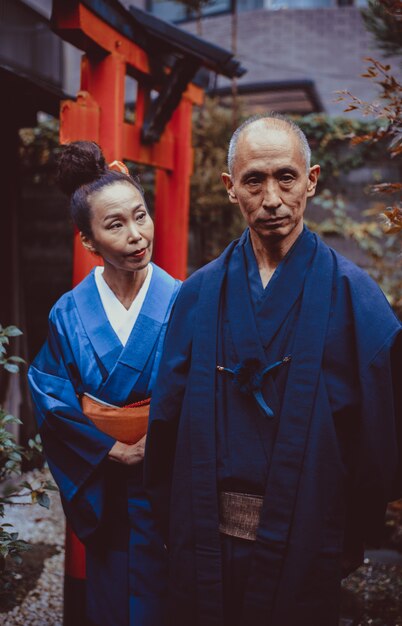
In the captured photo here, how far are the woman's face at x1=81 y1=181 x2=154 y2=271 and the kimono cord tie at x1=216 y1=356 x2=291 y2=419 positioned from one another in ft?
2.86

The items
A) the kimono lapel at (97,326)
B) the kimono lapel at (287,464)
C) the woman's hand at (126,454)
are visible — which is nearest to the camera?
the kimono lapel at (287,464)

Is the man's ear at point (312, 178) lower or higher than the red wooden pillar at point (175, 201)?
lower

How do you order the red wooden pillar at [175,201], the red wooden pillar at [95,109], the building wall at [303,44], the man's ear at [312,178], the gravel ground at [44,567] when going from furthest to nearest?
the building wall at [303,44] < the red wooden pillar at [175,201] < the gravel ground at [44,567] < the red wooden pillar at [95,109] < the man's ear at [312,178]

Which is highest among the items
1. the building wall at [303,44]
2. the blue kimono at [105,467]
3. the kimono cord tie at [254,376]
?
the building wall at [303,44]

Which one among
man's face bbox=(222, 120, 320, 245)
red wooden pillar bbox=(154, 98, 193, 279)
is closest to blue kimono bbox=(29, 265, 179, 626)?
man's face bbox=(222, 120, 320, 245)

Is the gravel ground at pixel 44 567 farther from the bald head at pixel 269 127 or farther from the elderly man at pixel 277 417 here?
the bald head at pixel 269 127

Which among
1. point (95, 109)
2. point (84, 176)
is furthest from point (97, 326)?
point (95, 109)

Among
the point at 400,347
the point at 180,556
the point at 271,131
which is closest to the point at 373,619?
the point at 180,556

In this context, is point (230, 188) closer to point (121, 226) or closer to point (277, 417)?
point (121, 226)

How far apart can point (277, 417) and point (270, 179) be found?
2.44 feet

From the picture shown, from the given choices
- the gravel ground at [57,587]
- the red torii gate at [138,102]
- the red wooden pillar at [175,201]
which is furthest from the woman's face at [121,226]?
the red wooden pillar at [175,201]

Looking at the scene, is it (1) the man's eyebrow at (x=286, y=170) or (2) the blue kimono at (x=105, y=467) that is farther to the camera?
(2) the blue kimono at (x=105, y=467)

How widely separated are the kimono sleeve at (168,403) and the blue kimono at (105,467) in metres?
0.38

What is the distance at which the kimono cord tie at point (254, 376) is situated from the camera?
6.51 feet
